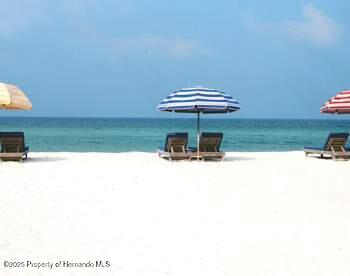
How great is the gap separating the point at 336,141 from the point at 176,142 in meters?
4.68

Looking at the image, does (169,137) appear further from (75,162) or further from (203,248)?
(203,248)

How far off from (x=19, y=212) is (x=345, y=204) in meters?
4.67

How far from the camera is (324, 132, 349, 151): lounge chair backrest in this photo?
1541 centimetres

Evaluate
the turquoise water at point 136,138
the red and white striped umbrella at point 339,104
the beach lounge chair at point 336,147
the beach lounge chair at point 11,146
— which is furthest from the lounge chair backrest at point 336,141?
the turquoise water at point 136,138

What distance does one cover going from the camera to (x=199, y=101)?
554 inches

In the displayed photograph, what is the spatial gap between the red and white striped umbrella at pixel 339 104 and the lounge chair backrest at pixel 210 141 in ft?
10.9

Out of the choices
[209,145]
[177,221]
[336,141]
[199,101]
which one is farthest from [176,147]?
[177,221]

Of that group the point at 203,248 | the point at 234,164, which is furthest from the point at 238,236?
the point at 234,164

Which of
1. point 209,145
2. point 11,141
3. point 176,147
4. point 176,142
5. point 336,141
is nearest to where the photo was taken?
point 11,141

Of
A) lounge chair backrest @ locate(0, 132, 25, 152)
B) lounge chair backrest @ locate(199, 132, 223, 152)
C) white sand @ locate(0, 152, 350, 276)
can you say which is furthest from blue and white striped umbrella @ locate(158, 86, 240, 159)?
lounge chair backrest @ locate(0, 132, 25, 152)

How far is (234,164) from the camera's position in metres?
13.9

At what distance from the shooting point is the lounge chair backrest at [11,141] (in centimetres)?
1341

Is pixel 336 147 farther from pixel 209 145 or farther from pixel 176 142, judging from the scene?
pixel 176 142

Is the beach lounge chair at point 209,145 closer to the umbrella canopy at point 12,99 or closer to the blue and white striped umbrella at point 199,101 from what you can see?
the blue and white striped umbrella at point 199,101
